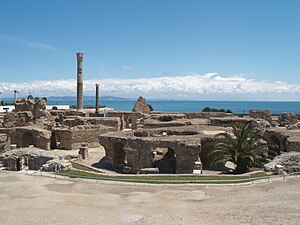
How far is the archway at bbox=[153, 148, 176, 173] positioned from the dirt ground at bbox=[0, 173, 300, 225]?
26.3 ft

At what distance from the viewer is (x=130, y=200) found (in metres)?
14.4

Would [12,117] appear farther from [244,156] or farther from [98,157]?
[244,156]

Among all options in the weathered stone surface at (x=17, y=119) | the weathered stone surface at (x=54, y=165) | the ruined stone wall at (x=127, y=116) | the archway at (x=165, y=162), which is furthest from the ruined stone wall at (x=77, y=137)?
the ruined stone wall at (x=127, y=116)

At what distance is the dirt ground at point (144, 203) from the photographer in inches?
476

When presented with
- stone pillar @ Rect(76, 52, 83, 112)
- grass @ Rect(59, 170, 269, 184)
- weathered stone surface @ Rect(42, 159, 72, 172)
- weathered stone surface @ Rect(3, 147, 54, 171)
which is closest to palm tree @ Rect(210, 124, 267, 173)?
grass @ Rect(59, 170, 269, 184)

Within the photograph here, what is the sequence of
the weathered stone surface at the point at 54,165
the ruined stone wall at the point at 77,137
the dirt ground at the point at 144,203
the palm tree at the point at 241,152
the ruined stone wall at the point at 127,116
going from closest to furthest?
the dirt ground at the point at 144,203, the weathered stone surface at the point at 54,165, the palm tree at the point at 241,152, the ruined stone wall at the point at 77,137, the ruined stone wall at the point at 127,116

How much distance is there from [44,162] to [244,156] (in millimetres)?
13018

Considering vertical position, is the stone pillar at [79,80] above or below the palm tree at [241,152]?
above

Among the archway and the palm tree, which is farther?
the archway

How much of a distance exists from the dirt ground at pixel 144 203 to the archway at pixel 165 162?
8.01 meters

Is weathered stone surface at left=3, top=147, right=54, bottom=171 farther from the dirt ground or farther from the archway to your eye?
the archway

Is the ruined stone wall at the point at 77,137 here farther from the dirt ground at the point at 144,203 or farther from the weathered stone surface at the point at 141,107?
the weathered stone surface at the point at 141,107

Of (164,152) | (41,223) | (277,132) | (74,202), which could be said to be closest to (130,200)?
(74,202)

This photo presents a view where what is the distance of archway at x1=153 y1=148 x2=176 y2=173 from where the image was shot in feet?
79.7
